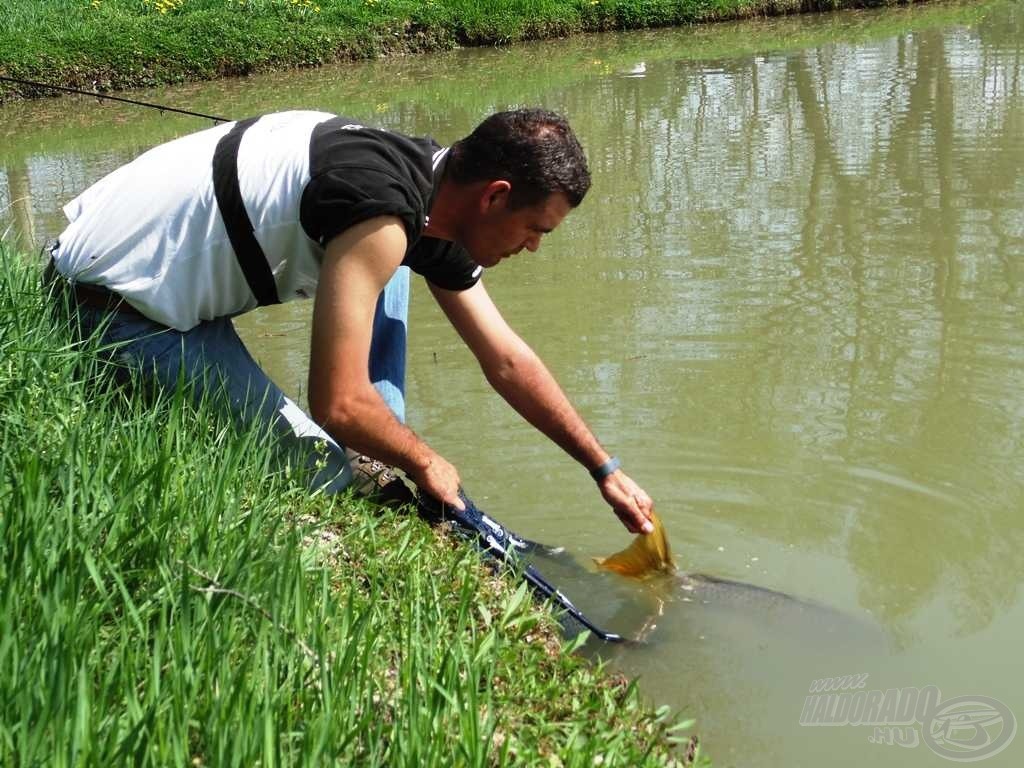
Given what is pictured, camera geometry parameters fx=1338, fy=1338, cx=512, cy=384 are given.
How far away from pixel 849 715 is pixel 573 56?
1406 cm

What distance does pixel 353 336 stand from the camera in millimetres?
2922

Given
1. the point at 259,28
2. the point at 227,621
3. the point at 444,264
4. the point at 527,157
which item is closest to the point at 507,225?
the point at 527,157

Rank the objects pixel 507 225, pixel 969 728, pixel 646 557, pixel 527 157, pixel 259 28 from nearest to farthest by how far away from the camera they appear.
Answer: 1. pixel 969 728
2. pixel 527 157
3. pixel 507 225
4. pixel 646 557
5. pixel 259 28

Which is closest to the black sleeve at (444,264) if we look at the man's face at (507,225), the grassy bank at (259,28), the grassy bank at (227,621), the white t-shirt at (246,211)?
Answer: the white t-shirt at (246,211)

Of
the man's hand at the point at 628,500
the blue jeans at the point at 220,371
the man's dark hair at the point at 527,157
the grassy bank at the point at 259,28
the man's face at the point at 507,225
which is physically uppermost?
the man's dark hair at the point at 527,157

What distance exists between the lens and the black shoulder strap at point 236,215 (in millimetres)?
3143

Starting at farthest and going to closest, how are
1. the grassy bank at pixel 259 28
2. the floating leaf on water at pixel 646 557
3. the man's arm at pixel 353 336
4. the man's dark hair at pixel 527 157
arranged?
the grassy bank at pixel 259 28 < the floating leaf on water at pixel 646 557 < the man's dark hair at pixel 527 157 < the man's arm at pixel 353 336

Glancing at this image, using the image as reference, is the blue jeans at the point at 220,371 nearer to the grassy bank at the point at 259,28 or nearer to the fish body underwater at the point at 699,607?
the fish body underwater at the point at 699,607

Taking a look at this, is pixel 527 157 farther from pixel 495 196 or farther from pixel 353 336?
pixel 353 336

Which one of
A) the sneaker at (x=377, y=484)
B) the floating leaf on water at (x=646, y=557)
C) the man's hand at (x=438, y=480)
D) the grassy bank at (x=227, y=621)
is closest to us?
the grassy bank at (x=227, y=621)

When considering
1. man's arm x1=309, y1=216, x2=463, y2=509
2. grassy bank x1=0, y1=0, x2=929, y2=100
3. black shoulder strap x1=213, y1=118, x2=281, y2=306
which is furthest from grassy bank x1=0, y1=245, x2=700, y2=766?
grassy bank x1=0, y1=0, x2=929, y2=100

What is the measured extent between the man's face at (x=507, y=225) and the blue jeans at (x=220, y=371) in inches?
24.0

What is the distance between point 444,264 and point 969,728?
167cm

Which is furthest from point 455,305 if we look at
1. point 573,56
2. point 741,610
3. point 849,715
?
point 573,56
